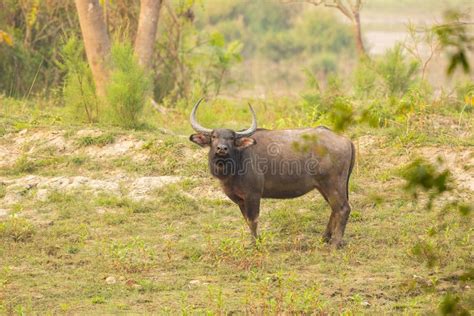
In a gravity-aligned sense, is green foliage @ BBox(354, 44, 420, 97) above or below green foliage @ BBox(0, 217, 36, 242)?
above

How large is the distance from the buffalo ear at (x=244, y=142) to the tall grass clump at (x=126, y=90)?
3.38 metres

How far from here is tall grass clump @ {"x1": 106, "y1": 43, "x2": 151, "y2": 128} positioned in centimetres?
1123

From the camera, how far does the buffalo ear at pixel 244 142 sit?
812 centimetres

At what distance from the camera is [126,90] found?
11.2 metres

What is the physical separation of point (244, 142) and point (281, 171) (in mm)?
426

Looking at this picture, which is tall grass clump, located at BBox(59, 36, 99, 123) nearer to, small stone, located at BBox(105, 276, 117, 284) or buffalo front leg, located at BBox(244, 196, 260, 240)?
buffalo front leg, located at BBox(244, 196, 260, 240)

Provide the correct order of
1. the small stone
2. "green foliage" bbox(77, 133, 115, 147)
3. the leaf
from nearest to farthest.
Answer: the small stone < "green foliage" bbox(77, 133, 115, 147) < the leaf

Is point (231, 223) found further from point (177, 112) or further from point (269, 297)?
point (177, 112)

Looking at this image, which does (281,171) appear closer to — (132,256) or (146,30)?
(132,256)

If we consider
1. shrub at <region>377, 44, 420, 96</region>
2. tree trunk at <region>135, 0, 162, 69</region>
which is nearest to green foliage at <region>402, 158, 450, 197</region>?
shrub at <region>377, 44, 420, 96</region>

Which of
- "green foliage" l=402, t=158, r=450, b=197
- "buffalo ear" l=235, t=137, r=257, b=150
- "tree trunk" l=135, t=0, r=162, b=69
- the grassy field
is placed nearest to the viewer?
"green foliage" l=402, t=158, r=450, b=197

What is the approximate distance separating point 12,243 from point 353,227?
3.06 m

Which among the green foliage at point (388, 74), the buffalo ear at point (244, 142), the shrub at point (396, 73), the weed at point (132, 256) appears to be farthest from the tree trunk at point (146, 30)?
the weed at point (132, 256)

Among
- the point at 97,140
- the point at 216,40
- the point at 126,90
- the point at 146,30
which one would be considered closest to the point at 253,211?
the point at 97,140
